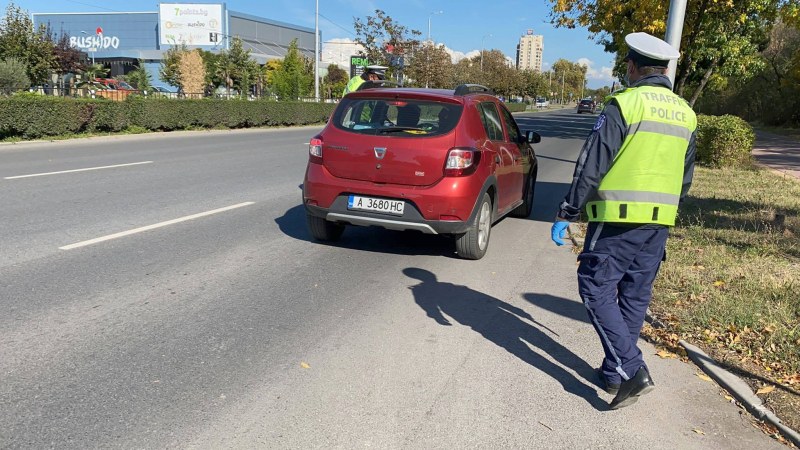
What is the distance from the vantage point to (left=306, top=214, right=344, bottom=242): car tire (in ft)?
21.0

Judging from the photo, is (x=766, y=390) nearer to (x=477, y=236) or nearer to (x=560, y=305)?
(x=560, y=305)

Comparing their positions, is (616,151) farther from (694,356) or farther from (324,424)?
(324,424)

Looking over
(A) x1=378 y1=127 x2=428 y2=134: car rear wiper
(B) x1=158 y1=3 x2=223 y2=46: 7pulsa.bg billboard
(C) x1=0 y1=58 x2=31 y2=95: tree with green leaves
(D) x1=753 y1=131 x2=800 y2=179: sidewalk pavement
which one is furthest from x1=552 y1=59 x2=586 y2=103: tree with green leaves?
(A) x1=378 y1=127 x2=428 y2=134: car rear wiper

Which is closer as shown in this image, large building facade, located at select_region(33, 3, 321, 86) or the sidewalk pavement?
the sidewalk pavement

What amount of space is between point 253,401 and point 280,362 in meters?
0.48

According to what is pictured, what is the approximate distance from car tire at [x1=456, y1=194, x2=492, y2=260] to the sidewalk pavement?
1091cm

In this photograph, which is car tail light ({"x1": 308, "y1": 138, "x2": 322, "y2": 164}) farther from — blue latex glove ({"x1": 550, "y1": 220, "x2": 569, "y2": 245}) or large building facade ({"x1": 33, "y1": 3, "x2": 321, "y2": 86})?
large building facade ({"x1": 33, "y1": 3, "x2": 321, "y2": 86})

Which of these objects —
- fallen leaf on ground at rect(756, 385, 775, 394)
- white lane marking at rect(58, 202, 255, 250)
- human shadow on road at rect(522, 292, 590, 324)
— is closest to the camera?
fallen leaf on ground at rect(756, 385, 775, 394)

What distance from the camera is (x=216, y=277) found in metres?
5.21

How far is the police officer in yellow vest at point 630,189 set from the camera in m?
3.08

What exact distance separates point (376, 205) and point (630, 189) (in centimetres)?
299

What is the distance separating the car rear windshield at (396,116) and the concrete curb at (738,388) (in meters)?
2.86

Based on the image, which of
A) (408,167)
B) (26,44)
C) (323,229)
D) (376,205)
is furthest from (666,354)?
(26,44)

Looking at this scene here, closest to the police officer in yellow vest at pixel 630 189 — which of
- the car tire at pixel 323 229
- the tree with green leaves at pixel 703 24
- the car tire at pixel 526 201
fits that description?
the car tire at pixel 323 229
